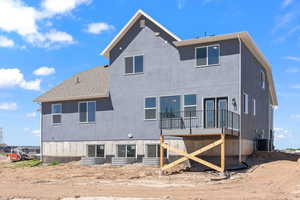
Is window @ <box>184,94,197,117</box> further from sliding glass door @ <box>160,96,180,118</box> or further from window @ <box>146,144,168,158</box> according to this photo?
window @ <box>146,144,168,158</box>

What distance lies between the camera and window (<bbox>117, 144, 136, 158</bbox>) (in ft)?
80.3

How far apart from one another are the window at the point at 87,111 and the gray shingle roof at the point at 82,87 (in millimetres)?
586

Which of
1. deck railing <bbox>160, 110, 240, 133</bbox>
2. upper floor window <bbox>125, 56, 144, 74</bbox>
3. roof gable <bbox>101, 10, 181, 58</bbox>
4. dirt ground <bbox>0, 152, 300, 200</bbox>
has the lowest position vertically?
dirt ground <bbox>0, 152, 300, 200</bbox>

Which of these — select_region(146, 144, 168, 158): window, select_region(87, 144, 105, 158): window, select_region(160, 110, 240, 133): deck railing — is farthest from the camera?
select_region(87, 144, 105, 158): window

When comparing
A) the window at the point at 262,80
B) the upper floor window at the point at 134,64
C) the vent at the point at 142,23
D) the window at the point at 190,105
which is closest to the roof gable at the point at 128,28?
the vent at the point at 142,23

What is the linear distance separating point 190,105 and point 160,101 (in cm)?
217

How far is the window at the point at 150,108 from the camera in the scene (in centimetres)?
2372

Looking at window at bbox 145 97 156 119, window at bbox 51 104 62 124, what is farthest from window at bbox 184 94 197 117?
window at bbox 51 104 62 124

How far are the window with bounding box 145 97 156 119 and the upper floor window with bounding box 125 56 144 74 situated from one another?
210 centimetres

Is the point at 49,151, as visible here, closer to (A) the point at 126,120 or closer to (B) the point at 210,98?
(A) the point at 126,120

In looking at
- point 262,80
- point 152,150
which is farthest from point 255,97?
point 152,150

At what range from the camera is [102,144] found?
25.8 meters

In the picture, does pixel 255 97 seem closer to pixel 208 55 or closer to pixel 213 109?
pixel 213 109

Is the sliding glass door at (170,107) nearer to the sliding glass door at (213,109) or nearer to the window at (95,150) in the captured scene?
the sliding glass door at (213,109)
